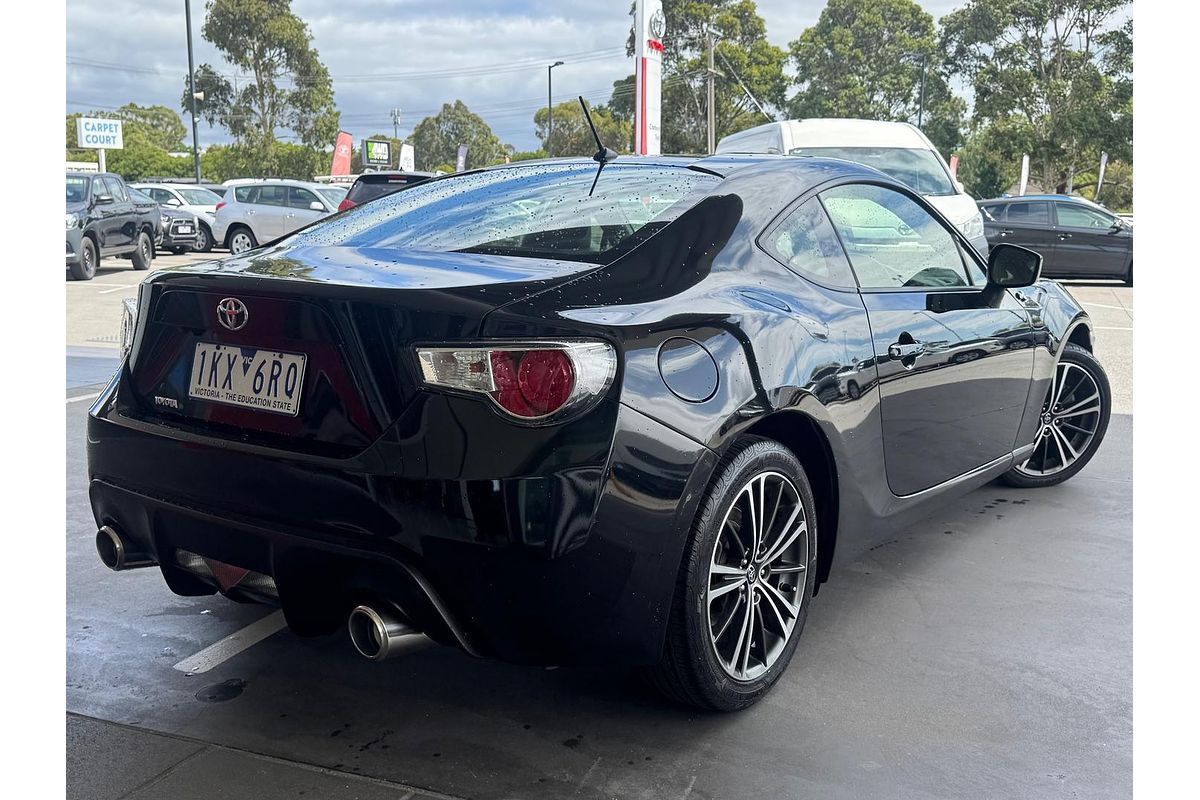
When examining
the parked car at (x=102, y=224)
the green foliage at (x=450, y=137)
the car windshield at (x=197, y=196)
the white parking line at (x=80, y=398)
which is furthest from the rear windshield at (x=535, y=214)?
the green foliage at (x=450, y=137)

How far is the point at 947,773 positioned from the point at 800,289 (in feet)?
4.21

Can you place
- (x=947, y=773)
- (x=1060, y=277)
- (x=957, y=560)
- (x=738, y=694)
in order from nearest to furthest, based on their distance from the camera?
1. (x=947, y=773)
2. (x=738, y=694)
3. (x=957, y=560)
4. (x=1060, y=277)

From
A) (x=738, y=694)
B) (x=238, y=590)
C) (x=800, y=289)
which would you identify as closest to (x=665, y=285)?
(x=800, y=289)

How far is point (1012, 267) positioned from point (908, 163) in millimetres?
8010

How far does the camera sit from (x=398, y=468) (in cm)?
242

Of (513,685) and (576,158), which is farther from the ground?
(576,158)

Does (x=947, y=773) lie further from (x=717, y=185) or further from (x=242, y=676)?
(x=242, y=676)

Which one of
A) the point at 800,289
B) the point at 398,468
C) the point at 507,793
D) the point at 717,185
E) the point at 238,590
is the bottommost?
the point at 507,793

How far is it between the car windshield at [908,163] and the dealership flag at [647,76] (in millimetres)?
3068

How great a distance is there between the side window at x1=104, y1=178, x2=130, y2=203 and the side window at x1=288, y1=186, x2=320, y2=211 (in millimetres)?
3546

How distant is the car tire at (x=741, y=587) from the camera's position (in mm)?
2666

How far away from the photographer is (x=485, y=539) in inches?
93.7

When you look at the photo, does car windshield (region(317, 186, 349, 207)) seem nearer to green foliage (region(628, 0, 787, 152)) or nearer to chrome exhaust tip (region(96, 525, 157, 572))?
chrome exhaust tip (region(96, 525, 157, 572))

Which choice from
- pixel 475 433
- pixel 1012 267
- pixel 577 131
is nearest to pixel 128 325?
pixel 475 433
